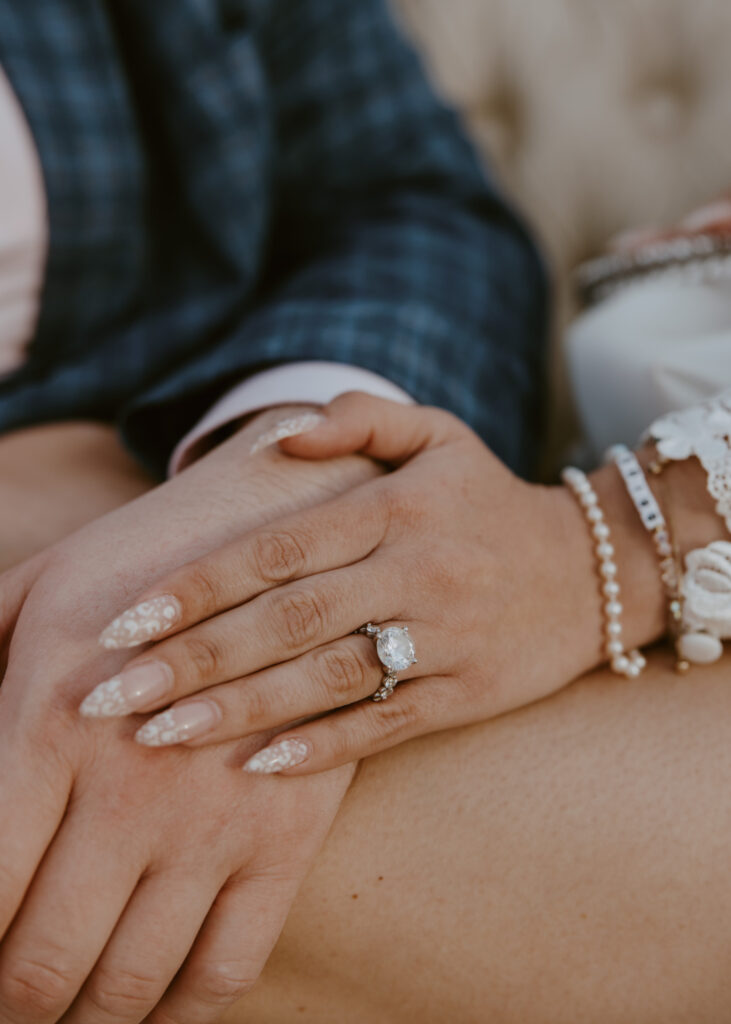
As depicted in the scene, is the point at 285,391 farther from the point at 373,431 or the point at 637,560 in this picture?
the point at 637,560

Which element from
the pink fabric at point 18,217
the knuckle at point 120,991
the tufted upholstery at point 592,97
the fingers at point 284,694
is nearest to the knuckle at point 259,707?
the fingers at point 284,694

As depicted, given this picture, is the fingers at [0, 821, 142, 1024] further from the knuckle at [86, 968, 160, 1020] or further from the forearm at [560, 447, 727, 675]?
the forearm at [560, 447, 727, 675]

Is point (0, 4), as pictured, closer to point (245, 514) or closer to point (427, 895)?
point (245, 514)

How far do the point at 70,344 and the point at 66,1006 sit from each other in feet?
1.52

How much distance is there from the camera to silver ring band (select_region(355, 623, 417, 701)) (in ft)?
1.14

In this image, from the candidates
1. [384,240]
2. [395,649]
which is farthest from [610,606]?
[384,240]

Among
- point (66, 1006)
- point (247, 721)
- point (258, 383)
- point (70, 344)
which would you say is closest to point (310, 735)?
point (247, 721)

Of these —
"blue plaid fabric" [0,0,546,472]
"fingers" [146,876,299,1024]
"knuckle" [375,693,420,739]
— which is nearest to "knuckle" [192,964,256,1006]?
"fingers" [146,876,299,1024]

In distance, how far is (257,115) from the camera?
61 cm

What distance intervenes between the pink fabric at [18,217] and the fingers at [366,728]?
0.41 meters

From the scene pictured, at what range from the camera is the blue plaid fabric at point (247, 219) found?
55 centimetres

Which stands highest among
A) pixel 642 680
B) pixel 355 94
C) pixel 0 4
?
pixel 0 4

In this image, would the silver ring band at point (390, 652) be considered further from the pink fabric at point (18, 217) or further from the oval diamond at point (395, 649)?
the pink fabric at point (18, 217)

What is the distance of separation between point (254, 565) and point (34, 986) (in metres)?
0.18
